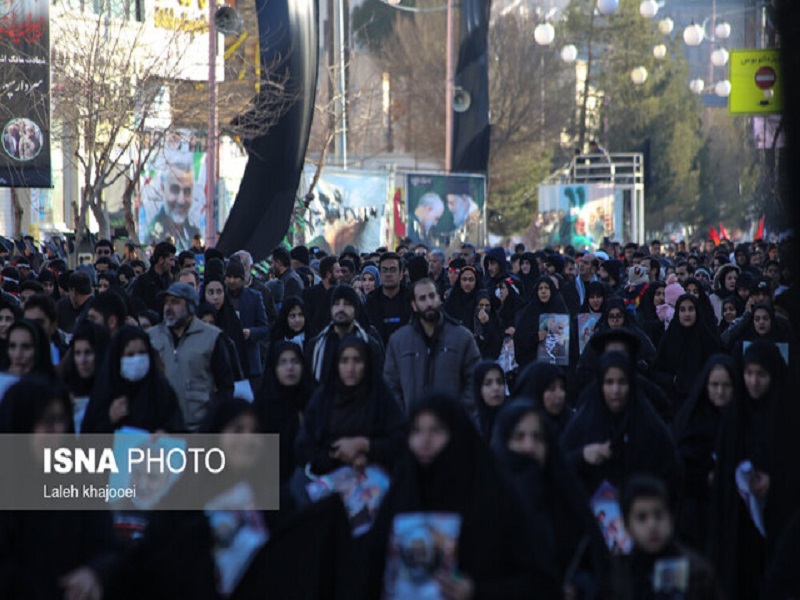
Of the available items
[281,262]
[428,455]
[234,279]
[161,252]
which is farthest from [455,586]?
[281,262]

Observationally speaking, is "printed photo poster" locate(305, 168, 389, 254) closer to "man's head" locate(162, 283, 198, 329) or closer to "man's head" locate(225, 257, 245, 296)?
"man's head" locate(225, 257, 245, 296)

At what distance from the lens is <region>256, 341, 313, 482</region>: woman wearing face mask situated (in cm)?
771

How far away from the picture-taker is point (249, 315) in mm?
12164

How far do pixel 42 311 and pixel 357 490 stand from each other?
299 centimetres

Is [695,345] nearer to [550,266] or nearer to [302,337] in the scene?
[302,337]

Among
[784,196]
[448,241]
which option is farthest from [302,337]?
[448,241]

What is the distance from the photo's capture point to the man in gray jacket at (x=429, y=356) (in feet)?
28.7

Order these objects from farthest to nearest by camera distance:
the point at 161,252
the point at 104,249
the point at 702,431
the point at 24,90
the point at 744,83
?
the point at 744,83 → the point at 24,90 → the point at 104,249 → the point at 161,252 → the point at 702,431

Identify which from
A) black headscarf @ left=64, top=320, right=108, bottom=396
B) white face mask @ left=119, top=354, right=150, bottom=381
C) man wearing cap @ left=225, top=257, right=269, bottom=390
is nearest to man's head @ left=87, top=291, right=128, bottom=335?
black headscarf @ left=64, top=320, right=108, bottom=396

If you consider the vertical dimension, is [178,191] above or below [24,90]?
below

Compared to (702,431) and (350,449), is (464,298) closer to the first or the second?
(702,431)

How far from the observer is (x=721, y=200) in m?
74.9

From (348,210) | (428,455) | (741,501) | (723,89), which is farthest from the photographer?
(723,89)

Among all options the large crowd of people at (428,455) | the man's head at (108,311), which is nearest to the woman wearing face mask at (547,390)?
the large crowd of people at (428,455)
